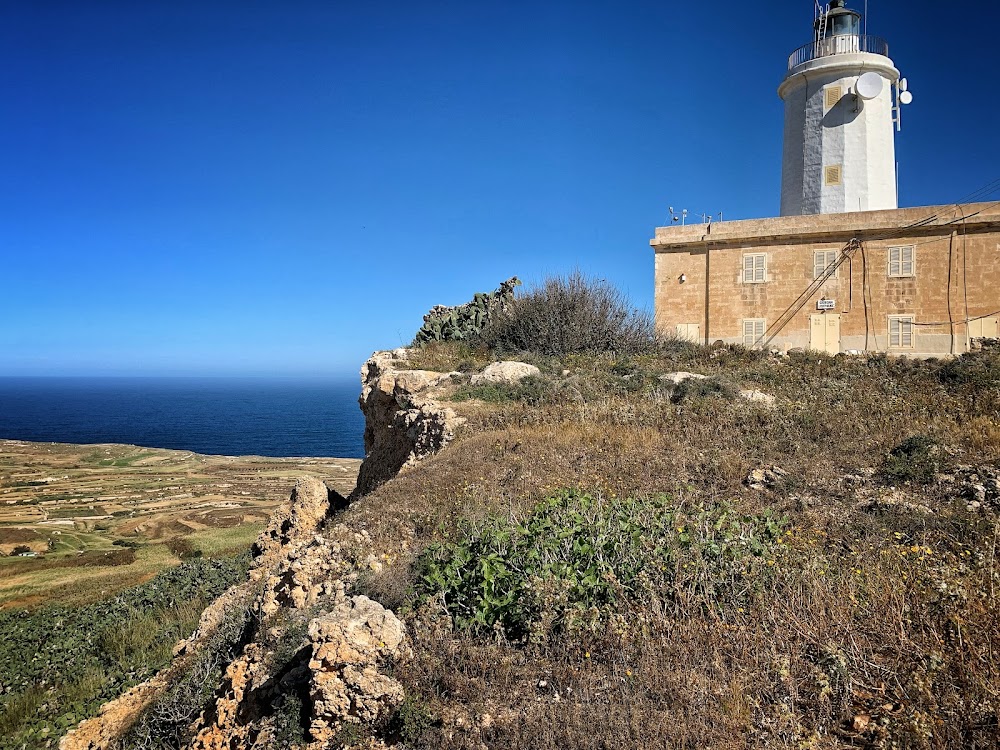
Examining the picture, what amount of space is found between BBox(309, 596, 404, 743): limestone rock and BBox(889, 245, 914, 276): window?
63.9 ft

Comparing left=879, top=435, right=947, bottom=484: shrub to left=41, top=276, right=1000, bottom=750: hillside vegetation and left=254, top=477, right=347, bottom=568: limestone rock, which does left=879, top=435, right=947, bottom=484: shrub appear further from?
left=254, top=477, right=347, bottom=568: limestone rock

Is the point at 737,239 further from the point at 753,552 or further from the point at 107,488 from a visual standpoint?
the point at 107,488

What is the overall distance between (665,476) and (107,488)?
4099cm

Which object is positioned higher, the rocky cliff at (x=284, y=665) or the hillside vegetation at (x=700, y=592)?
the hillside vegetation at (x=700, y=592)

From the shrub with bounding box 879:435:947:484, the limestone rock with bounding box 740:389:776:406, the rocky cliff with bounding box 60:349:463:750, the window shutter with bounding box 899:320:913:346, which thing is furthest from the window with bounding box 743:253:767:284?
the rocky cliff with bounding box 60:349:463:750

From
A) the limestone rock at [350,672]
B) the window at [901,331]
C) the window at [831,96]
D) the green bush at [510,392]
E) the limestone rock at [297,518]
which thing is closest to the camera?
the limestone rock at [350,672]

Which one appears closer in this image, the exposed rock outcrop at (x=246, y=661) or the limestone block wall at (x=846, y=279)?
the exposed rock outcrop at (x=246, y=661)

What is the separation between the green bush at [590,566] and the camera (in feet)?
12.9

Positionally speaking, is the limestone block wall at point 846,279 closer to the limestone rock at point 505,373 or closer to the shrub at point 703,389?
the shrub at point 703,389

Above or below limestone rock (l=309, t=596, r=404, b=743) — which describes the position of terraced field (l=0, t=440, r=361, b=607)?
below

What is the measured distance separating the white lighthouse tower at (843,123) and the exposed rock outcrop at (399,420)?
16257mm

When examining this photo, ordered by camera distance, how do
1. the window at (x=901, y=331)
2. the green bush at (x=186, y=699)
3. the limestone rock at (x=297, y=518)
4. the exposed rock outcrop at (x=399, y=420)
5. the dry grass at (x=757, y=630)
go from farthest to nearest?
the window at (x=901, y=331) → the exposed rock outcrop at (x=399, y=420) → the limestone rock at (x=297, y=518) → the green bush at (x=186, y=699) → the dry grass at (x=757, y=630)

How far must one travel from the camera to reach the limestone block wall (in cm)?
1738

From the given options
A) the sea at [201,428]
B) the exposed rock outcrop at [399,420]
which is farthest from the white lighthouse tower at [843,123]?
the sea at [201,428]
